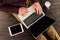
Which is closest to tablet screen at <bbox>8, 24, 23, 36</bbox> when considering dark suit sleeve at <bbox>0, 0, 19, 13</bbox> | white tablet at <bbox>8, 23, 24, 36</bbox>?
white tablet at <bbox>8, 23, 24, 36</bbox>

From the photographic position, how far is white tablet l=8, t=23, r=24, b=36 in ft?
5.38

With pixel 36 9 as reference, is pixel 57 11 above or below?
below

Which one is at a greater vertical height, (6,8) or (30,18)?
(6,8)

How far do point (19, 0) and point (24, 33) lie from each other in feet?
1.48

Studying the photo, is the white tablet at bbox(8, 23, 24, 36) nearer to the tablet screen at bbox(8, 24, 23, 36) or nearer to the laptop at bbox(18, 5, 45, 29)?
the tablet screen at bbox(8, 24, 23, 36)

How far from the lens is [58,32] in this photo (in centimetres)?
165

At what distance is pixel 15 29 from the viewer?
1648mm

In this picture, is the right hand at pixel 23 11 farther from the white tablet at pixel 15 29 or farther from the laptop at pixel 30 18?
the white tablet at pixel 15 29

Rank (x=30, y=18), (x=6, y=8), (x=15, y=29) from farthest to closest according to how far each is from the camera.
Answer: (x=15, y=29) → (x=30, y=18) → (x=6, y=8)

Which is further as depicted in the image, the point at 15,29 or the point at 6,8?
the point at 15,29

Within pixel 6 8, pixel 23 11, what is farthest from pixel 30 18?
pixel 6 8

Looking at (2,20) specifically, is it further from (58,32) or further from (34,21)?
(58,32)

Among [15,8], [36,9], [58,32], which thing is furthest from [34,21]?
[58,32]

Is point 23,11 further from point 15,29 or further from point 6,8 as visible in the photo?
point 15,29
